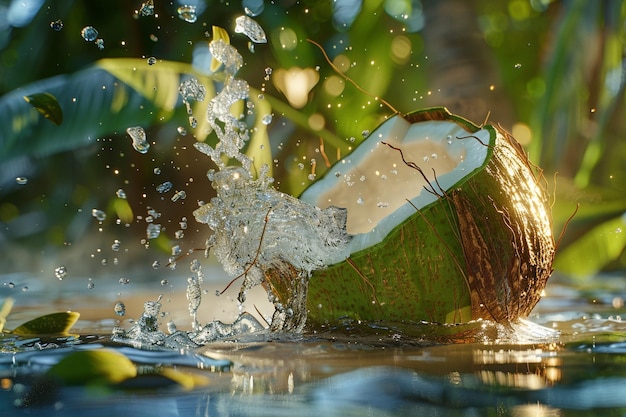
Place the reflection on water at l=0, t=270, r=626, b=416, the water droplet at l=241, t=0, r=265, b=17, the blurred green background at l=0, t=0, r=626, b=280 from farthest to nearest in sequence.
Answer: the water droplet at l=241, t=0, r=265, b=17
the blurred green background at l=0, t=0, r=626, b=280
the reflection on water at l=0, t=270, r=626, b=416

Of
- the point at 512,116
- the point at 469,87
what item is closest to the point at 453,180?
the point at 469,87

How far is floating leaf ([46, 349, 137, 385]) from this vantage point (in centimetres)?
112

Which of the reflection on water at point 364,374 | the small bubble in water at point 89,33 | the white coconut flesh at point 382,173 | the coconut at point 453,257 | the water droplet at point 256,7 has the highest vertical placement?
the water droplet at point 256,7

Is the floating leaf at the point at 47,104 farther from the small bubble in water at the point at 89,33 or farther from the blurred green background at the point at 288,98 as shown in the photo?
the small bubble in water at the point at 89,33

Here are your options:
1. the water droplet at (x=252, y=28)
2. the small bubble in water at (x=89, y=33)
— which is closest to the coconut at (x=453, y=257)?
the water droplet at (x=252, y=28)

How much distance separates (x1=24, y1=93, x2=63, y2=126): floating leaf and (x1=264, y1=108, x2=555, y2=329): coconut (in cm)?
292

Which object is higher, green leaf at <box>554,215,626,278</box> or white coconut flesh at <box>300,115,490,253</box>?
green leaf at <box>554,215,626,278</box>

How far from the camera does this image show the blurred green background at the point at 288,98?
178 inches

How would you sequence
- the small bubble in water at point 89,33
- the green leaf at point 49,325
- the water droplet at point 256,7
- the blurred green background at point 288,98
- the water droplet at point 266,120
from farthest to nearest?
the water droplet at point 256,7, the blurred green background at point 288,98, the small bubble in water at point 89,33, the water droplet at point 266,120, the green leaf at point 49,325

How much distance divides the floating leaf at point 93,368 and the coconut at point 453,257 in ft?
1.70

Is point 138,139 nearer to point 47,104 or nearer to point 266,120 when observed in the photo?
point 266,120

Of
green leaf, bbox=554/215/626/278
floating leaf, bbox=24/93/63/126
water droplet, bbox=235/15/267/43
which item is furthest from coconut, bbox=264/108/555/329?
green leaf, bbox=554/215/626/278

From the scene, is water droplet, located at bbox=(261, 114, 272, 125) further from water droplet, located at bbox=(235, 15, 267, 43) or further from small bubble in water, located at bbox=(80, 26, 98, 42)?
small bubble in water, located at bbox=(80, 26, 98, 42)

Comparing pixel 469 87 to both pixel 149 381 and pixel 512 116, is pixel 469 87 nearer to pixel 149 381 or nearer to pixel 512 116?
pixel 512 116
